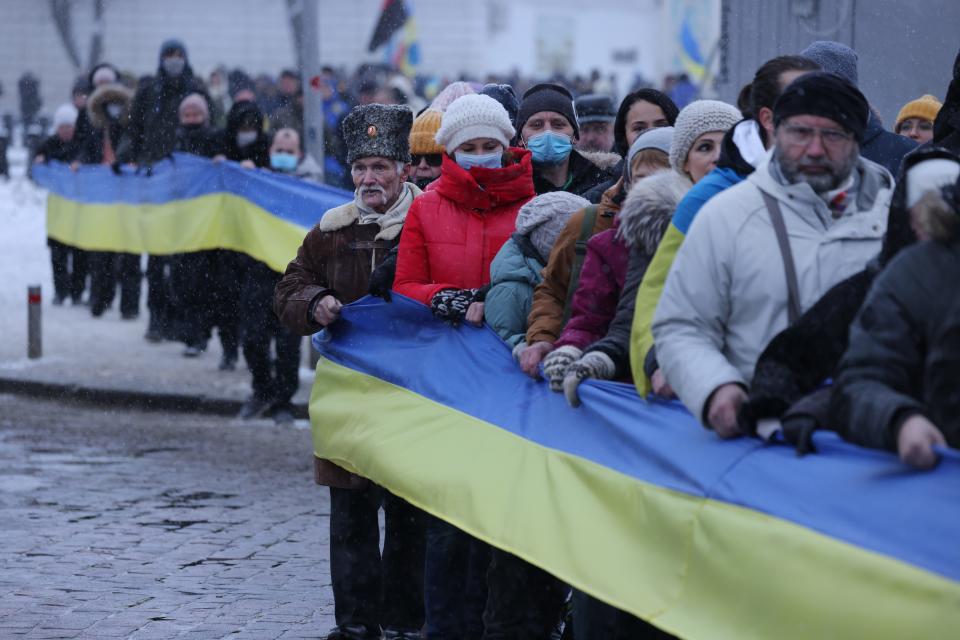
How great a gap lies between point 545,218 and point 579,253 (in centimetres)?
43

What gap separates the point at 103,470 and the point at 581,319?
626 centimetres

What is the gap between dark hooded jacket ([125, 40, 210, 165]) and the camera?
1772cm

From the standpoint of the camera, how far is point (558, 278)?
6094mm

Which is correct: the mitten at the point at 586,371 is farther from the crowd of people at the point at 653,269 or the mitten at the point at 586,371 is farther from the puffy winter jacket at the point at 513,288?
the puffy winter jacket at the point at 513,288

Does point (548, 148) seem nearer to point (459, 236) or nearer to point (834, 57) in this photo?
point (459, 236)

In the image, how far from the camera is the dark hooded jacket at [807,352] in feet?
14.3

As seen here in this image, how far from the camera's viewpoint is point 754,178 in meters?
4.75

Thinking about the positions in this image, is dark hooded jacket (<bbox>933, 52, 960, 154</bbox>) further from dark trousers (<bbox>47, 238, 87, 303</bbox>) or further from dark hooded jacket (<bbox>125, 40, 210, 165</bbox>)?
dark trousers (<bbox>47, 238, 87, 303</bbox>)

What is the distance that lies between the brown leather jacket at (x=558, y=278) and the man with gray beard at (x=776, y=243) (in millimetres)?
1267

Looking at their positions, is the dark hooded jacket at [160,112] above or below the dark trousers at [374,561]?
above

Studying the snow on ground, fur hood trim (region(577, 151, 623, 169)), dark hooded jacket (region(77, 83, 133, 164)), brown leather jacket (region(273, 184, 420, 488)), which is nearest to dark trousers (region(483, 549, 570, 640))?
brown leather jacket (region(273, 184, 420, 488))

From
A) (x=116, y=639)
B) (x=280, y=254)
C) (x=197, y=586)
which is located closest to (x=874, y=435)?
(x=116, y=639)

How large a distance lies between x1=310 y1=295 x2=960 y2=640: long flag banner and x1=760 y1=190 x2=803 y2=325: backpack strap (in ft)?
1.20

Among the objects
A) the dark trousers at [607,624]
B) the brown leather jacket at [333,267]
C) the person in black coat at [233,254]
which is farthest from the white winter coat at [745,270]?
the person in black coat at [233,254]
